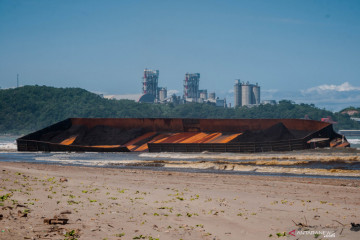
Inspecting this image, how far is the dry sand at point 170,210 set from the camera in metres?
9.58

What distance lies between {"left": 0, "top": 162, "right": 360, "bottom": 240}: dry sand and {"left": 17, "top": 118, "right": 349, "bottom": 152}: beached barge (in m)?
20.3

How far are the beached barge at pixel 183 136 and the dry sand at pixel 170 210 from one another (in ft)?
66.8

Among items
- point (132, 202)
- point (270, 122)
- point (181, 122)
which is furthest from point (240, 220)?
point (181, 122)

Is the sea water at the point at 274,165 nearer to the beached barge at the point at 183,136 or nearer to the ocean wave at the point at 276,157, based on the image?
the ocean wave at the point at 276,157

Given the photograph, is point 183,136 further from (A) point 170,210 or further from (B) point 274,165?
(A) point 170,210

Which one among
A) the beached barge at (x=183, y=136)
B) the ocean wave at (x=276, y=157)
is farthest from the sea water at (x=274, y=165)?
the beached barge at (x=183, y=136)

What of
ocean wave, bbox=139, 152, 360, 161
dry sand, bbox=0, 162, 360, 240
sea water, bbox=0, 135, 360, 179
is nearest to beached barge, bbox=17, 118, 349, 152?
ocean wave, bbox=139, 152, 360, 161

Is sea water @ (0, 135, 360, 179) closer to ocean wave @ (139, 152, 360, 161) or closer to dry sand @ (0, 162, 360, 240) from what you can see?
ocean wave @ (139, 152, 360, 161)

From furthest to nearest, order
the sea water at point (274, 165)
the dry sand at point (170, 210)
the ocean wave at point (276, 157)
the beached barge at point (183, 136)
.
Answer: the beached barge at point (183, 136) < the ocean wave at point (276, 157) < the sea water at point (274, 165) < the dry sand at point (170, 210)

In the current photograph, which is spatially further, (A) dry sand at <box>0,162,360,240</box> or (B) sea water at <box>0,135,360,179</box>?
(B) sea water at <box>0,135,360,179</box>

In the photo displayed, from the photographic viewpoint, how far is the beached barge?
124 ft

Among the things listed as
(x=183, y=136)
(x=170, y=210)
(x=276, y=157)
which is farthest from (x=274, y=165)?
(x=170, y=210)

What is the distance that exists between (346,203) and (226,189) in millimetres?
4383

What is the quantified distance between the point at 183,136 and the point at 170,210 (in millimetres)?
31645
